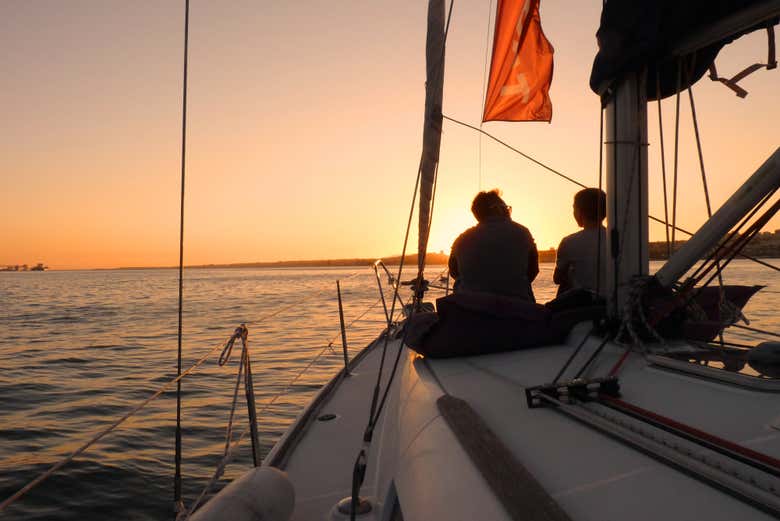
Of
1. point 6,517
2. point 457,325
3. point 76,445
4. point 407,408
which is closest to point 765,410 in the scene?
point 407,408

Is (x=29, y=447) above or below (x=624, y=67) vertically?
below

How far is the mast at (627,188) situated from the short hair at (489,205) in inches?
36.3

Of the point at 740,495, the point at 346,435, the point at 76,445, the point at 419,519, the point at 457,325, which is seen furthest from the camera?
the point at 76,445

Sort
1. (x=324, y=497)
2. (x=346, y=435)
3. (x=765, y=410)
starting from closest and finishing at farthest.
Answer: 1. (x=765, y=410)
2. (x=324, y=497)
3. (x=346, y=435)

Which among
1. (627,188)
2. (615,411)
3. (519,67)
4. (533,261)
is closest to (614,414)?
(615,411)

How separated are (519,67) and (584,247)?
5.26 feet

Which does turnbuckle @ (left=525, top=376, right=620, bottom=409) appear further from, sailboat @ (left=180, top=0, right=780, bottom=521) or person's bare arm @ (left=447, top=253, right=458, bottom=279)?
person's bare arm @ (left=447, top=253, right=458, bottom=279)

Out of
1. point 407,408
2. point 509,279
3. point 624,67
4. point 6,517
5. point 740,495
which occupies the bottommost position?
point 6,517

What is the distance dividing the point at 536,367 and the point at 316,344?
34.0ft

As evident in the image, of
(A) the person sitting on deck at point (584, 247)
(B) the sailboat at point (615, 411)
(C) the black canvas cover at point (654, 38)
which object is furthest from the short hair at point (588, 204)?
(C) the black canvas cover at point (654, 38)

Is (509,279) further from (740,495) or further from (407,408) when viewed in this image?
(740,495)

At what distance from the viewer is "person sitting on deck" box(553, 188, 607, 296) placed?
13.5ft

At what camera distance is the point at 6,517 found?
4223 mm

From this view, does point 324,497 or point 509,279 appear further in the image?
point 509,279
